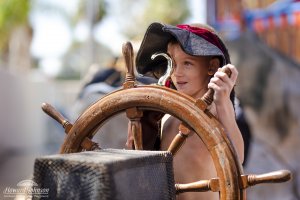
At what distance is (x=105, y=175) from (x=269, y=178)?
0.47m

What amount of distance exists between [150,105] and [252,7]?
6286mm

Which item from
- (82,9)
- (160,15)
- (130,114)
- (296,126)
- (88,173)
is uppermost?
(82,9)

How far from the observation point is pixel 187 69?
212cm

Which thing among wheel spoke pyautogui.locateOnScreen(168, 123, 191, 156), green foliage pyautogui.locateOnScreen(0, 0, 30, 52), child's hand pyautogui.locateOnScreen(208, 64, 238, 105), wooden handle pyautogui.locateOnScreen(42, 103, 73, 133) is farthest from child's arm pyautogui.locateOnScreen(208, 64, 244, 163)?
green foliage pyautogui.locateOnScreen(0, 0, 30, 52)

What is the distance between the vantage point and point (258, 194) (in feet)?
21.3

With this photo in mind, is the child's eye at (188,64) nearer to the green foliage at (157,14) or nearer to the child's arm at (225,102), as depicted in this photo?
the child's arm at (225,102)

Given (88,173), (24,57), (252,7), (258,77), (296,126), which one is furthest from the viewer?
(24,57)

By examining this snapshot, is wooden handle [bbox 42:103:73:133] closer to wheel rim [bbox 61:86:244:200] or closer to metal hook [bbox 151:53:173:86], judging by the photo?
wheel rim [bbox 61:86:244:200]

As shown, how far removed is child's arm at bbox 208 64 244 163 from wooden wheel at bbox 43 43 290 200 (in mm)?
73

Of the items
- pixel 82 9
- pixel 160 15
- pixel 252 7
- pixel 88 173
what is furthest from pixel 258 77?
pixel 82 9

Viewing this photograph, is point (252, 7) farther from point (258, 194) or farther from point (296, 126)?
point (258, 194)

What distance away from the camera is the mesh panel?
160 centimetres

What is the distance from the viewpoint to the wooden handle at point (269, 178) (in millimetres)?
1705

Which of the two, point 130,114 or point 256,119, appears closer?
point 130,114
